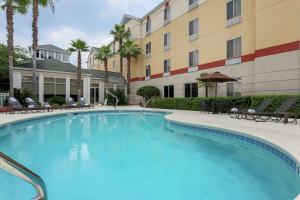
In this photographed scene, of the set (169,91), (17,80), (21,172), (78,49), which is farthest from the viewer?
(78,49)

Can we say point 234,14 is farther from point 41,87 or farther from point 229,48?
point 41,87

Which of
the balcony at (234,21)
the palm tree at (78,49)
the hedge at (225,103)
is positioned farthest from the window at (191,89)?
the palm tree at (78,49)

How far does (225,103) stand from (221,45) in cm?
528

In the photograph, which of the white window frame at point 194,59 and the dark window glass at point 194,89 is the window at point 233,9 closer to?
the white window frame at point 194,59

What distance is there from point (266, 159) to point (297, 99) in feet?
22.0

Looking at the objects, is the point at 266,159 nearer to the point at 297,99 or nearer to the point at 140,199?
the point at 140,199

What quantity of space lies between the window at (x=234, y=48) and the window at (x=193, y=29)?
4.18 meters

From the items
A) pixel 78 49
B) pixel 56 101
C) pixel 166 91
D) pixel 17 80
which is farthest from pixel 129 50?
pixel 17 80

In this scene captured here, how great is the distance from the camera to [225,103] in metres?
15.4

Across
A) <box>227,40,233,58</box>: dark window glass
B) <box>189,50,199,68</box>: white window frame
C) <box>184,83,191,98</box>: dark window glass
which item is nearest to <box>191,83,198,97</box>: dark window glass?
<box>184,83,191,98</box>: dark window glass

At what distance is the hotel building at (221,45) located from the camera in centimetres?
1320

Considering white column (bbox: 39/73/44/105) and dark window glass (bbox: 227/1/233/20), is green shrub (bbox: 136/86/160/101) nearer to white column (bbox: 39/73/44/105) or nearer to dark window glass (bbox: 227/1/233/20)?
white column (bbox: 39/73/44/105)

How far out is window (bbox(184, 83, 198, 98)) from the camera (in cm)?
2104

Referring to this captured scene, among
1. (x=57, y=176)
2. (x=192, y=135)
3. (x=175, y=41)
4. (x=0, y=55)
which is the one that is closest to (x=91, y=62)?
(x=0, y=55)
